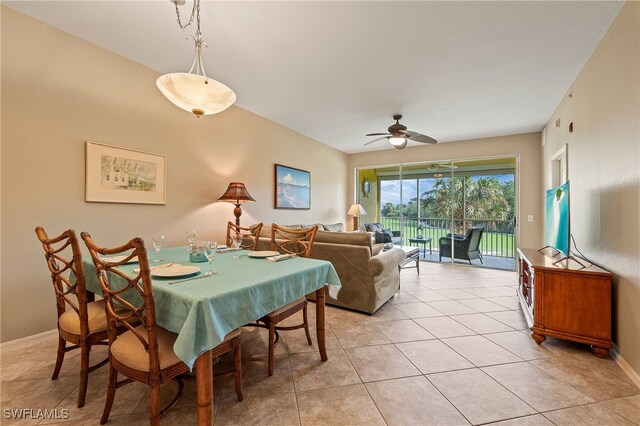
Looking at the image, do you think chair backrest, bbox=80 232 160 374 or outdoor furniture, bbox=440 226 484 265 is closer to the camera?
chair backrest, bbox=80 232 160 374

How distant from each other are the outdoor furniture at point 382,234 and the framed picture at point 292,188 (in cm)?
156

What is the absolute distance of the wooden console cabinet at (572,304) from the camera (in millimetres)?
2076

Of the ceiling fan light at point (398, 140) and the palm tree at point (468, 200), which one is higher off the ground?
the ceiling fan light at point (398, 140)

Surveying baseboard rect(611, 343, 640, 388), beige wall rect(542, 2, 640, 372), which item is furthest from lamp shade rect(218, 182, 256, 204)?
baseboard rect(611, 343, 640, 388)

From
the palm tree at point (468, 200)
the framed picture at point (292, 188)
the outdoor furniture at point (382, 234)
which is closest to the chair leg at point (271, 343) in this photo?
the framed picture at point (292, 188)

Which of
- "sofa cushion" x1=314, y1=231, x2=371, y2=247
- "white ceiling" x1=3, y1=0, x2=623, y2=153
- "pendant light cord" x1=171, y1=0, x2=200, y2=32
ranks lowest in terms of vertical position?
"sofa cushion" x1=314, y1=231, x2=371, y2=247

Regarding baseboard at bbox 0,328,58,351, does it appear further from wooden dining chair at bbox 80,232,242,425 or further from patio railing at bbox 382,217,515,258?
patio railing at bbox 382,217,515,258

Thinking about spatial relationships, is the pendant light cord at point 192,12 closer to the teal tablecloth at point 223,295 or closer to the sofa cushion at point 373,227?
the teal tablecloth at point 223,295

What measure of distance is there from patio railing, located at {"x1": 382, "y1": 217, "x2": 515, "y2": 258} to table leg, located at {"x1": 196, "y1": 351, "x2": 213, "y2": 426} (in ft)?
19.5

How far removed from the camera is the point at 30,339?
220cm

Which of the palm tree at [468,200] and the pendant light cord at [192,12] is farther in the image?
the palm tree at [468,200]

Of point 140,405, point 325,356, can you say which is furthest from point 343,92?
point 140,405

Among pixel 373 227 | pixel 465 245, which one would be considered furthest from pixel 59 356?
pixel 465 245

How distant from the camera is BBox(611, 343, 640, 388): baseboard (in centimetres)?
175
